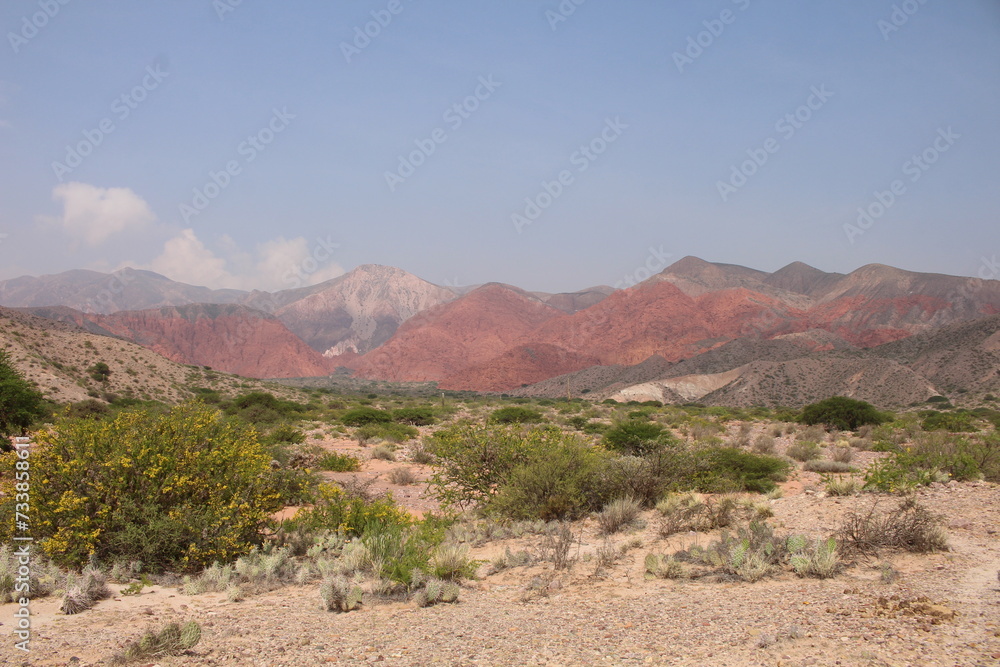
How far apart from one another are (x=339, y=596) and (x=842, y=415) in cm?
2675

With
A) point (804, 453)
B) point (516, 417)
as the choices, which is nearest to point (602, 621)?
point (804, 453)

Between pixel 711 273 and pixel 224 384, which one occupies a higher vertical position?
pixel 711 273

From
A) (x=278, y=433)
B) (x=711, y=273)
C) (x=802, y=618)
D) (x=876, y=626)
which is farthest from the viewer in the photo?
(x=711, y=273)

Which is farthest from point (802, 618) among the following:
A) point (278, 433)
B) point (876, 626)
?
point (278, 433)

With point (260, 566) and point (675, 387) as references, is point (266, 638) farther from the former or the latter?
A: point (675, 387)

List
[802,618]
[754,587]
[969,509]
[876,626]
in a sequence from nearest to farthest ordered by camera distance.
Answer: [876,626], [802,618], [754,587], [969,509]

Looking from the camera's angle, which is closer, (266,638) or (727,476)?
(266,638)

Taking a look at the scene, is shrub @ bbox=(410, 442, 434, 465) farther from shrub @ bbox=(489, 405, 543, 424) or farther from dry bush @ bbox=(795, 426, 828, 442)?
dry bush @ bbox=(795, 426, 828, 442)

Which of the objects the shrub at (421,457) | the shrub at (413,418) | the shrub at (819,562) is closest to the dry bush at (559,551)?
the shrub at (819,562)

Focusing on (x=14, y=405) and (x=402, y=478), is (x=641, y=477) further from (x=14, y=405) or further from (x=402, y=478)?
(x=14, y=405)

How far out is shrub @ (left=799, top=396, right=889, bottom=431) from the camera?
26156 mm

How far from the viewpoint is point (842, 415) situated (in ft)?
87.4

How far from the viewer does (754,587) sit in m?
6.00

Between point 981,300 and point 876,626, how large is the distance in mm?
148232
